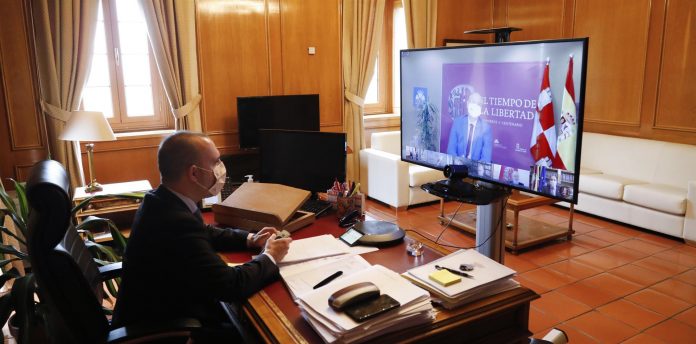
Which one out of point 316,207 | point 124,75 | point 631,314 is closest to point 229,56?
point 124,75

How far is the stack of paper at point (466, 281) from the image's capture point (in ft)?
4.83

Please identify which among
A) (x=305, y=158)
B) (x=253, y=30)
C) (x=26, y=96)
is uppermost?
(x=253, y=30)

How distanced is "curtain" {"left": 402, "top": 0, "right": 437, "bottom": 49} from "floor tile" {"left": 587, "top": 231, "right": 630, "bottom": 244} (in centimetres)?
293

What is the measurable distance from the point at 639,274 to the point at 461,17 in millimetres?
4024

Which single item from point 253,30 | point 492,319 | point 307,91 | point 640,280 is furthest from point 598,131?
point 492,319

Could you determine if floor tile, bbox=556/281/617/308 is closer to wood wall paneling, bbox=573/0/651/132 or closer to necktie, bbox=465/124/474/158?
necktie, bbox=465/124/474/158

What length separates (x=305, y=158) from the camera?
2.73m

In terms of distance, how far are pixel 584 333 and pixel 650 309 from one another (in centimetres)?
62

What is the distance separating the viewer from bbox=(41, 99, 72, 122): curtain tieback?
4207mm

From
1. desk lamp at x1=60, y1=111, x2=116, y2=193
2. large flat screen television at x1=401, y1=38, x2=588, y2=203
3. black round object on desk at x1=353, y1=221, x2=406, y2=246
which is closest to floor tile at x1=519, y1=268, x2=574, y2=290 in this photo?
large flat screen television at x1=401, y1=38, x2=588, y2=203

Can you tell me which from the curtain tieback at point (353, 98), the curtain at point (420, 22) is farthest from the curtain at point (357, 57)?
the curtain at point (420, 22)

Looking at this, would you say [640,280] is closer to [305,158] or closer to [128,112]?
[305,158]

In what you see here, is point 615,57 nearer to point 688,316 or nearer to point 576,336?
point 688,316

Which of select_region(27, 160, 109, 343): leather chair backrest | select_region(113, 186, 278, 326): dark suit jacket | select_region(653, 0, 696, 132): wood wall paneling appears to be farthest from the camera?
select_region(653, 0, 696, 132): wood wall paneling
